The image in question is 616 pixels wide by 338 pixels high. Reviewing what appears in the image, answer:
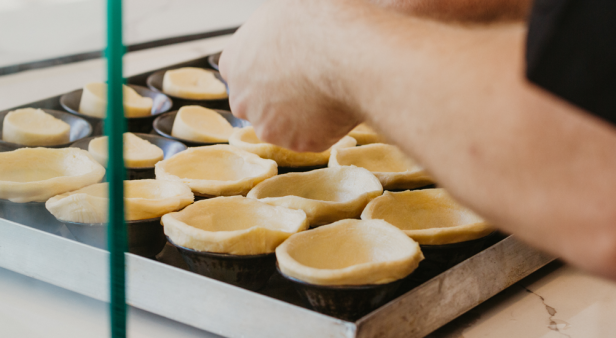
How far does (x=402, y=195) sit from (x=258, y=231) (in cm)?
38

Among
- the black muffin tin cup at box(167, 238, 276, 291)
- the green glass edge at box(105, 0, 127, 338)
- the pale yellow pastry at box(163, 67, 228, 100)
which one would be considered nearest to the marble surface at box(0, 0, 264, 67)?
the green glass edge at box(105, 0, 127, 338)

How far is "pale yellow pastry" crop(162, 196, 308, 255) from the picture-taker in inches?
36.7

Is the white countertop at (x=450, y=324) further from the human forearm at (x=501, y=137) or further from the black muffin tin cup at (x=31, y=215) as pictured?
the human forearm at (x=501, y=137)

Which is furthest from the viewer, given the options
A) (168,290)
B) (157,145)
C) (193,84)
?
(193,84)

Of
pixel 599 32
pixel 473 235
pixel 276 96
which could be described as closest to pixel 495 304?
pixel 473 235

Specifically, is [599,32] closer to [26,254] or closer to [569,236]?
[569,236]

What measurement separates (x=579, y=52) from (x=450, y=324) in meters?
0.72

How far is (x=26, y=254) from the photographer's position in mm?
958

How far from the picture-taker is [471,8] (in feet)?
3.38

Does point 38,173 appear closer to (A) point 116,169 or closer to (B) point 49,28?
(B) point 49,28

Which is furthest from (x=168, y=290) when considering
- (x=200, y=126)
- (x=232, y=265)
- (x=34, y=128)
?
(x=200, y=126)

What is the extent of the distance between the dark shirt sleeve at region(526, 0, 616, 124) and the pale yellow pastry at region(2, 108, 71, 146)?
108 centimetres

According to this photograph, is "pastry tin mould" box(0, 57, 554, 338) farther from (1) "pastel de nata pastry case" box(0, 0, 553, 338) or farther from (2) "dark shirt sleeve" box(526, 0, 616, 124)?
(2) "dark shirt sleeve" box(526, 0, 616, 124)

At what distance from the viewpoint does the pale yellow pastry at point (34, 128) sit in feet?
3.79
